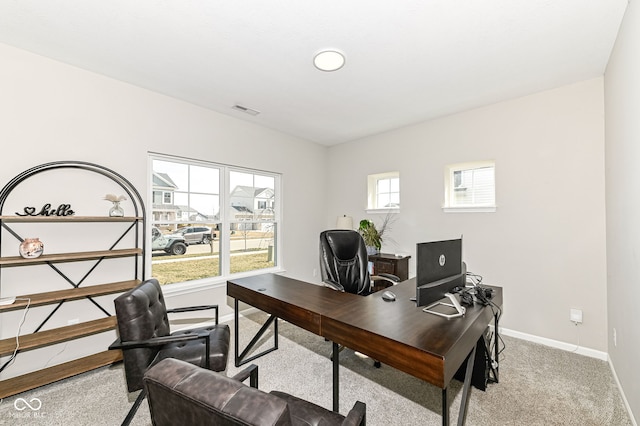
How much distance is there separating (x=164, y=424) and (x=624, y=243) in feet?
9.73

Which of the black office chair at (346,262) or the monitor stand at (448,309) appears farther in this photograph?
the black office chair at (346,262)

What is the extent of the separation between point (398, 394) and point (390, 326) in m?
0.96

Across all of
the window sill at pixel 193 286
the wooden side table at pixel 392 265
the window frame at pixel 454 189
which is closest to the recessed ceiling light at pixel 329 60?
the window frame at pixel 454 189

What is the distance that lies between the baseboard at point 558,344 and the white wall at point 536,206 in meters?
0.04

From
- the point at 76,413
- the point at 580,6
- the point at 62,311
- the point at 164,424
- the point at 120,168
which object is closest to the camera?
the point at 164,424

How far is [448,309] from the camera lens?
186 centimetres

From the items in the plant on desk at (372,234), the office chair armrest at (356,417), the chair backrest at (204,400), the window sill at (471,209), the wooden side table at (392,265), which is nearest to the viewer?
the chair backrest at (204,400)

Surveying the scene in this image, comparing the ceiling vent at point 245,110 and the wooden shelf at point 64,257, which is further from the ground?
the ceiling vent at point 245,110

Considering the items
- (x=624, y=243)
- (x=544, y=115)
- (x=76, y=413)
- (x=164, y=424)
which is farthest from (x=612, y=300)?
(x=76, y=413)

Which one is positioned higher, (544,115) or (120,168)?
(544,115)

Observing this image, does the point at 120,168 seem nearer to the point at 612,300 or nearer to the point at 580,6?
the point at 580,6

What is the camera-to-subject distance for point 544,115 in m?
2.92

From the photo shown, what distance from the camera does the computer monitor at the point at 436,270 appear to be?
1.70 metres

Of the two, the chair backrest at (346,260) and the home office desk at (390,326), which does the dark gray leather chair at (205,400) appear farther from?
the chair backrest at (346,260)
